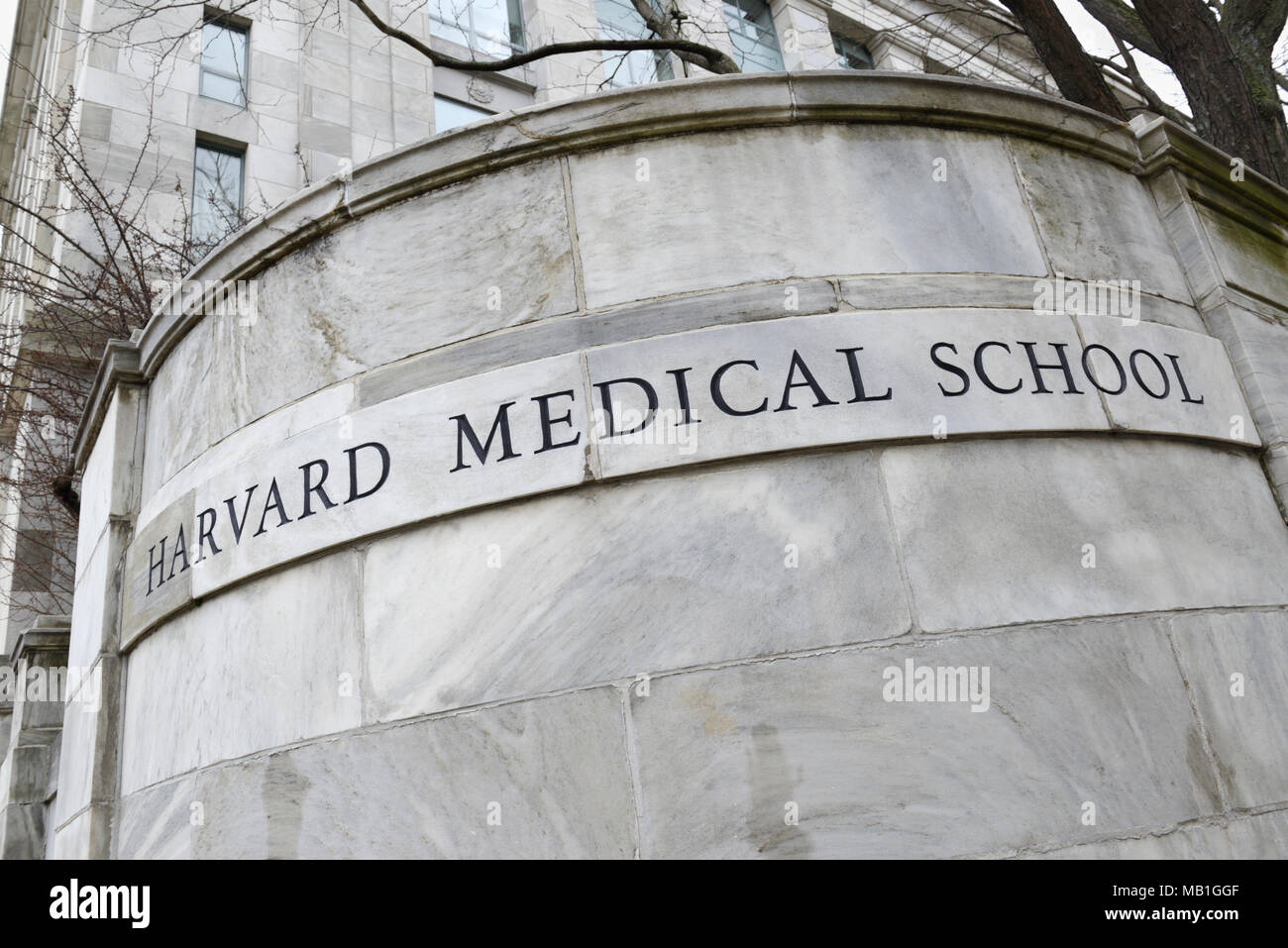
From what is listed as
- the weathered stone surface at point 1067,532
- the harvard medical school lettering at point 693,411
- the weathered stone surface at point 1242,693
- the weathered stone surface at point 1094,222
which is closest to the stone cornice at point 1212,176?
the weathered stone surface at point 1094,222

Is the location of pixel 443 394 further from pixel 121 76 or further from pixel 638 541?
pixel 121 76

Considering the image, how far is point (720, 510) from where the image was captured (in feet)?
12.0

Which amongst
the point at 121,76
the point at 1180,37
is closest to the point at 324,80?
the point at 121,76

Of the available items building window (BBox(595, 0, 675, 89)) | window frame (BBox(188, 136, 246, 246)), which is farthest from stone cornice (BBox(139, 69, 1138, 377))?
building window (BBox(595, 0, 675, 89))

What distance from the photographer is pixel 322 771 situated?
3.68 meters

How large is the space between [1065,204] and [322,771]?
4127 millimetres

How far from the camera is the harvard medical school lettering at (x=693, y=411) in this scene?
372cm

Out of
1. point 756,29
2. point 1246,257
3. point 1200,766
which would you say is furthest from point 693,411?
point 756,29

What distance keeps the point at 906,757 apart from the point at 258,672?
2.59 meters

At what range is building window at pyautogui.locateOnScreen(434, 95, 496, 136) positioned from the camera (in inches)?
752

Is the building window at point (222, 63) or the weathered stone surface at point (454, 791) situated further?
the building window at point (222, 63)

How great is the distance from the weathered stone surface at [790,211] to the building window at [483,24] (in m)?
16.9

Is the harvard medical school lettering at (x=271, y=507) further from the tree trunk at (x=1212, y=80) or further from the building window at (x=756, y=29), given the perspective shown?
the building window at (x=756, y=29)

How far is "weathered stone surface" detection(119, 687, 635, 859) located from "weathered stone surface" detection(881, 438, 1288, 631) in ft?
4.21
